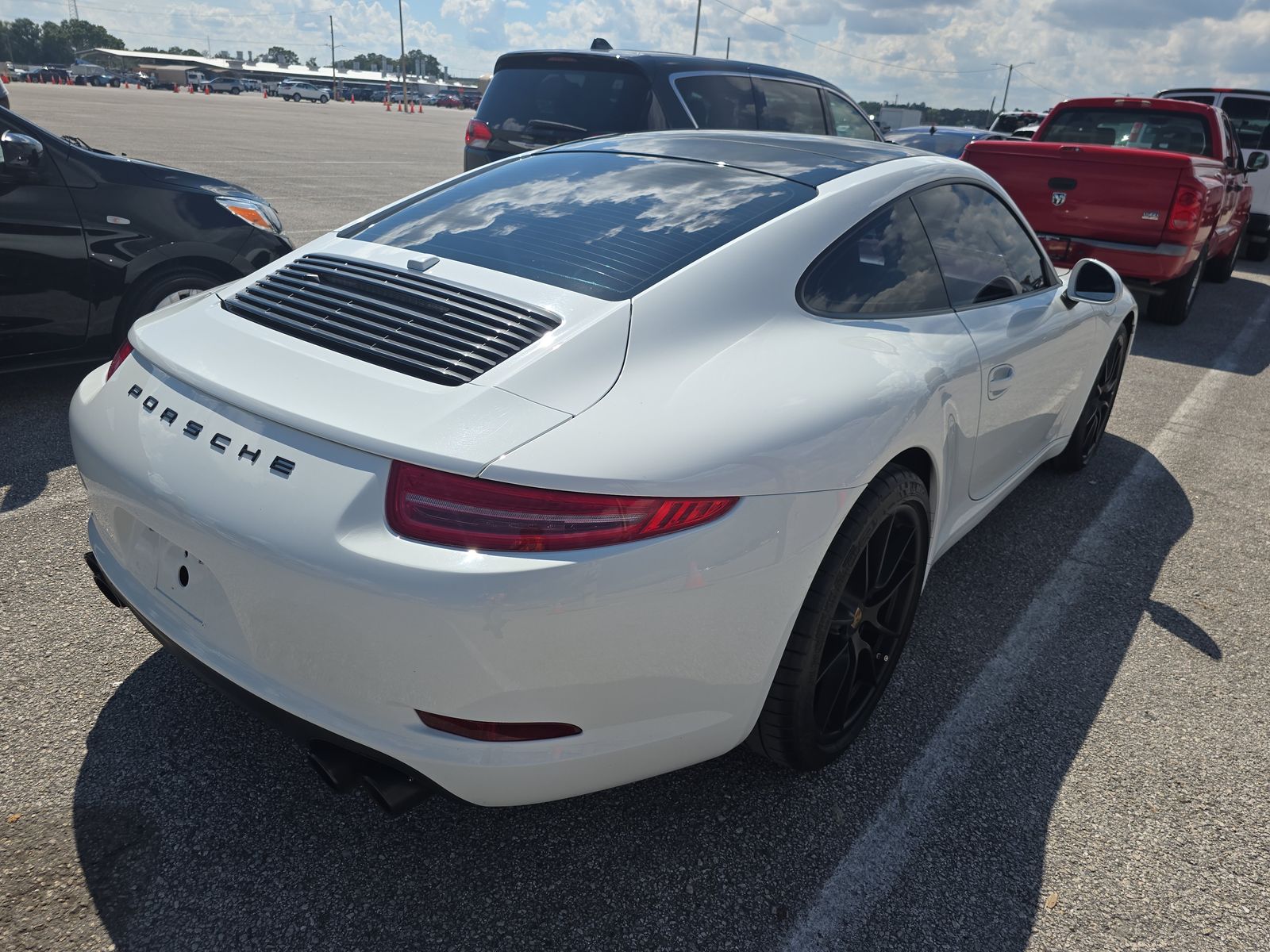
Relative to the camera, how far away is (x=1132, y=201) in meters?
7.22

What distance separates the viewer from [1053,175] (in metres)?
7.46

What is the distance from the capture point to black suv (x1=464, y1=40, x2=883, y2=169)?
661 centimetres

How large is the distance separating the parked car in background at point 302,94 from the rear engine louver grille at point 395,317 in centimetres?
8058

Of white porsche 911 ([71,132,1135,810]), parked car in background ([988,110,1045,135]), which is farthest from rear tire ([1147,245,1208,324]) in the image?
parked car in background ([988,110,1045,135])

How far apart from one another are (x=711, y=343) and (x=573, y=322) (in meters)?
0.32

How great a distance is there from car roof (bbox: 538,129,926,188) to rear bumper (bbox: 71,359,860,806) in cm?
125

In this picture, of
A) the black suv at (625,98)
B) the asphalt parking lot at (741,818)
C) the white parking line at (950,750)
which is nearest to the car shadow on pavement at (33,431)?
the asphalt parking lot at (741,818)

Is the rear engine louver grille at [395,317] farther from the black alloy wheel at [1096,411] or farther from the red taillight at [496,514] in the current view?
the black alloy wheel at [1096,411]

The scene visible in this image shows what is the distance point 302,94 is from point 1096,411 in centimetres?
8226

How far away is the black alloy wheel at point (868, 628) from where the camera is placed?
2.37m

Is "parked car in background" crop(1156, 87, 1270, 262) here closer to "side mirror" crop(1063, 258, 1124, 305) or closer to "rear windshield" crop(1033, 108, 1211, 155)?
"rear windshield" crop(1033, 108, 1211, 155)

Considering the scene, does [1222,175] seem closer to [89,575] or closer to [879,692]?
[879,692]

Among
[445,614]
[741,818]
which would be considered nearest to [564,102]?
[741,818]

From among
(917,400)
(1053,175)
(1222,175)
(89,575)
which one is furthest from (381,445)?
(1222,175)
